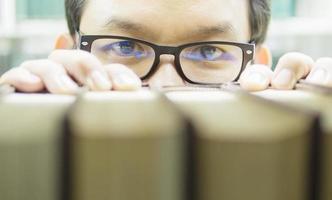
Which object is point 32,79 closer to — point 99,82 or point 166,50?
point 99,82

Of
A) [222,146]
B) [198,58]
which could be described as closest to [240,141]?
[222,146]

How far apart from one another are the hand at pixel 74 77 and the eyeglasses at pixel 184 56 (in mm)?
393

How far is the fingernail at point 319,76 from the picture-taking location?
262mm

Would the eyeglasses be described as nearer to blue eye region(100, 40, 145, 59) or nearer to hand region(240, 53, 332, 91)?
blue eye region(100, 40, 145, 59)

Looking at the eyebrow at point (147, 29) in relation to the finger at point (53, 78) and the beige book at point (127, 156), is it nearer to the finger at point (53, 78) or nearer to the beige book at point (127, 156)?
the finger at point (53, 78)

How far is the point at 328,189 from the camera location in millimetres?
140

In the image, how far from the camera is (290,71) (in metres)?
0.26

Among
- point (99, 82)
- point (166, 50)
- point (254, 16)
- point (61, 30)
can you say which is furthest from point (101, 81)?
point (61, 30)

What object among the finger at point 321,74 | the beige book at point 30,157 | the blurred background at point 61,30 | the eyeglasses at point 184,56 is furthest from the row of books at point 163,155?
the blurred background at point 61,30

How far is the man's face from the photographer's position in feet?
2.43

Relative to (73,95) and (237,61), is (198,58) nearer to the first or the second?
(237,61)

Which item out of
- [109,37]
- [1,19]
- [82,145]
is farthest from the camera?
[1,19]

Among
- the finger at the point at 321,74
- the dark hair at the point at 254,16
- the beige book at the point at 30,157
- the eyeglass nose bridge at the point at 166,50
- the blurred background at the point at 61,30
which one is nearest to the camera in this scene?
the beige book at the point at 30,157

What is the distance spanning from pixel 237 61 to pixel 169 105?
0.67 meters
